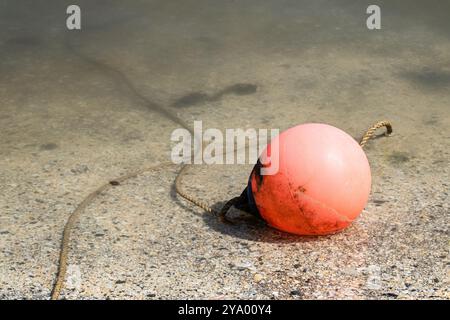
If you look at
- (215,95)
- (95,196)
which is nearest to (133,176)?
(95,196)

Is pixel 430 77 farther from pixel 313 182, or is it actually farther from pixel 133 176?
pixel 313 182

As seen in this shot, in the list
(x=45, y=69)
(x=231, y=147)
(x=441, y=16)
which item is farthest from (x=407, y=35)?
(x=45, y=69)

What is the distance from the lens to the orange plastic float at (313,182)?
4180 millimetres

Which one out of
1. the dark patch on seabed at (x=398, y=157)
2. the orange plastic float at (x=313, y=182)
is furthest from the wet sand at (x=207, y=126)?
the orange plastic float at (x=313, y=182)

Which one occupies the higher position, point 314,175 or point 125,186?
point 314,175

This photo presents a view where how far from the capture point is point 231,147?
612 centimetres

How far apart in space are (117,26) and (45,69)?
1.43m

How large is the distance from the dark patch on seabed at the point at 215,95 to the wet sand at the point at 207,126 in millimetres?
24

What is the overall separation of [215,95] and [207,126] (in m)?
0.71

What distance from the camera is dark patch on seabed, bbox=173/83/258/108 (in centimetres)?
708

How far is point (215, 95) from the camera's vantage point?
719cm

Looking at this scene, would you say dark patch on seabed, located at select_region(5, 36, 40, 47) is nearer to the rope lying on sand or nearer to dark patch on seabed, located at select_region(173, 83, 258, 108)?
the rope lying on sand

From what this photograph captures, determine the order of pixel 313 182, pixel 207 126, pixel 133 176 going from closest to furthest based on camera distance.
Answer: pixel 313 182
pixel 133 176
pixel 207 126

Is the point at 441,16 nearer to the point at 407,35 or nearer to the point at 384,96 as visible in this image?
the point at 407,35
